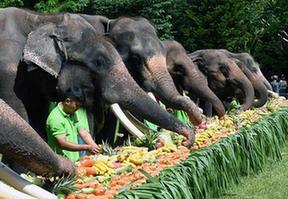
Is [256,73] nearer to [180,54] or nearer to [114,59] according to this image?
[180,54]

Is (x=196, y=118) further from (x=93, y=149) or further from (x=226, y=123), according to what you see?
(x=93, y=149)

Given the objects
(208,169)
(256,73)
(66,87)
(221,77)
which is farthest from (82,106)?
(256,73)

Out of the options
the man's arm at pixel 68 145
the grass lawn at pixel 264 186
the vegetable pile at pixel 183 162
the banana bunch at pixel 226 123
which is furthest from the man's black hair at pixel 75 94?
the banana bunch at pixel 226 123

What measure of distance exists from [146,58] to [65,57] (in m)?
2.39

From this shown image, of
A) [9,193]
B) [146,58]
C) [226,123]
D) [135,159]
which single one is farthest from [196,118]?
[9,193]

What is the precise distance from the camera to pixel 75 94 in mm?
6395

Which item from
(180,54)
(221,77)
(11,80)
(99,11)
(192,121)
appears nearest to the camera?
(11,80)

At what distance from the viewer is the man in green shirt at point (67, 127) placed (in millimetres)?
6438

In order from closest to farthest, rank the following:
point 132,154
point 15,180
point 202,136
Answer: point 15,180 < point 132,154 < point 202,136

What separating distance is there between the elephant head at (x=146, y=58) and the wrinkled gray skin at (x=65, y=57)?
1925 millimetres

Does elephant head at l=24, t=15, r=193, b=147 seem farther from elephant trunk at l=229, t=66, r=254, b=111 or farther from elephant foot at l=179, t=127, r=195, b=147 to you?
elephant trunk at l=229, t=66, r=254, b=111

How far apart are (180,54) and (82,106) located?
5676 millimetres

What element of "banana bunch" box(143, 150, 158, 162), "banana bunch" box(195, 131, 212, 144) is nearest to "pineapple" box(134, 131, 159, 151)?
"banana bunch" box(143, 150, 158, 162)

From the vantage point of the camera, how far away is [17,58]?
6.34 m
